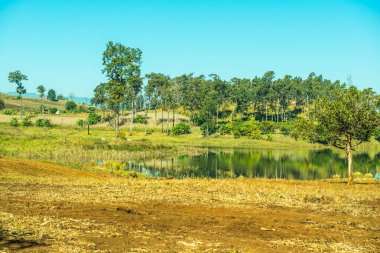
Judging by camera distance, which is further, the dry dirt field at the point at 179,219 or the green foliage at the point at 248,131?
the green foliage at the point at 248,131

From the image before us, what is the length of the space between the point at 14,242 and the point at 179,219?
7.06 metres

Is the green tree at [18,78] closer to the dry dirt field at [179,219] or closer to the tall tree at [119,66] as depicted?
the tall tree at [119,66]

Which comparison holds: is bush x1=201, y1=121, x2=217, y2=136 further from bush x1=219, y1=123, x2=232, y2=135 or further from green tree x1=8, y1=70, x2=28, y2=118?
green tree x1=8, y1=70, x2=28, y2=118

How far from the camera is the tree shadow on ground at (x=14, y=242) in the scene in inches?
447

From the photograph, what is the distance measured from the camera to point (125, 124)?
545ft

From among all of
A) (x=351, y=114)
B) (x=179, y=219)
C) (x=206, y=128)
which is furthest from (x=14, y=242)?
(x=206, y=128)

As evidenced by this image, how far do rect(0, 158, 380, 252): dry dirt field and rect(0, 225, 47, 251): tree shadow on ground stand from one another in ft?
0.09

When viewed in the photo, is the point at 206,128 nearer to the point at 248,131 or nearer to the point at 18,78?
the point at 248,131

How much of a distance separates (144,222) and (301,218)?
293 inches

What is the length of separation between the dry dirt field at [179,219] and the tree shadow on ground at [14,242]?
0.03 m

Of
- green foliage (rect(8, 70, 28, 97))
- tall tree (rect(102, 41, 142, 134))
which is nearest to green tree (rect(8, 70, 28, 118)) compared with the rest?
green foliage (rect(8, 70, 28, 97))

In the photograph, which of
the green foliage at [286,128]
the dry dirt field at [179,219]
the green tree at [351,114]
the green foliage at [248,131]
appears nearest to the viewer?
the dry dirt field at [179,219]

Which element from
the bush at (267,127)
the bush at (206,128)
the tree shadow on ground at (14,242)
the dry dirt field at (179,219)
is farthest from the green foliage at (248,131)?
the tree shadow on ground at (14,242)

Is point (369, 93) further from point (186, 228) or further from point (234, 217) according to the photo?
point (186, 228)
